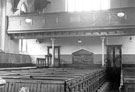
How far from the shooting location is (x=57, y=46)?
71.5 feet

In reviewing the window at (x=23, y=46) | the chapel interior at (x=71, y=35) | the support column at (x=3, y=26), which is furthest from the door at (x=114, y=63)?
the support column at (x=3, y=26)

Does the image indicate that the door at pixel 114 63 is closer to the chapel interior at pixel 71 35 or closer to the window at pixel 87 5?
the chapel interior at pixel 71 35

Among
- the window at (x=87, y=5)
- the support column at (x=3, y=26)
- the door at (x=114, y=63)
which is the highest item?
the window at (x=87, y=5)

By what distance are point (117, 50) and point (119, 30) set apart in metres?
4.43

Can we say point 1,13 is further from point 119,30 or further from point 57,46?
point 119,30

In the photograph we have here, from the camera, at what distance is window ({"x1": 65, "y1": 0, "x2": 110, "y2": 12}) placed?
22.2 m

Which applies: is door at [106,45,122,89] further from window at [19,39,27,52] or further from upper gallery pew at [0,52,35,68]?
window at [19,39,27,52]

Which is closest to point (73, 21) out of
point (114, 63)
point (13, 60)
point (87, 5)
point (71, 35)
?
point (71, 35)

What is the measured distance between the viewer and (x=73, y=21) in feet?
56.3

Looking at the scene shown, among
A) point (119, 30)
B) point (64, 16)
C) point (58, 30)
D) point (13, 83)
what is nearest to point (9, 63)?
point (58, 30)

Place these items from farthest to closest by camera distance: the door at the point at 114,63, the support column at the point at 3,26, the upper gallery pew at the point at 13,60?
the door at the point at 114,63
the support column at the point at 3,26
the upper gallery pew at the point at 13,60

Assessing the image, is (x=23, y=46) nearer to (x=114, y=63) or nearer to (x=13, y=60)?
(x=13, y=60)

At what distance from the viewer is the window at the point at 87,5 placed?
22172mm

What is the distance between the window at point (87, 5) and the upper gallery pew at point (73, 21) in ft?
18.4
